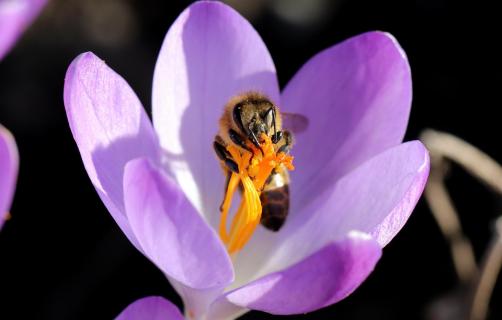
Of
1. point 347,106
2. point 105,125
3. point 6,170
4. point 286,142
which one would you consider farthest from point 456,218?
point 6,170

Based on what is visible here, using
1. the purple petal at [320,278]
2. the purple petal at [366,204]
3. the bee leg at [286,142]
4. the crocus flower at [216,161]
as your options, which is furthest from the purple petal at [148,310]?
the bee leg at [286,142]

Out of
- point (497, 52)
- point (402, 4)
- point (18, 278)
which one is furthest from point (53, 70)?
point (497, 52)

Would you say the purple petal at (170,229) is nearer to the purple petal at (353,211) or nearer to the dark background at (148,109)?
the purple petal at (353,211)

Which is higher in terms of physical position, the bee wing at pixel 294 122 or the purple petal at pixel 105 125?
the purple petal at pixel 105 125

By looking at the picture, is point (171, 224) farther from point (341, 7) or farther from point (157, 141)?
point (341, 7)

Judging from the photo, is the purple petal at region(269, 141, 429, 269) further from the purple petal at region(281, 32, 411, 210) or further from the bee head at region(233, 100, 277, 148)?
the bee head at region(233, 100, 277, 148)

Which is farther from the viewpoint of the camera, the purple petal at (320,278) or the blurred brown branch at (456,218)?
the blurred brown branch at (456,218)

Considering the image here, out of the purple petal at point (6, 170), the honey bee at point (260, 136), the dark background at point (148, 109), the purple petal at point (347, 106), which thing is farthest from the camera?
the dark background at point (148, 109)
